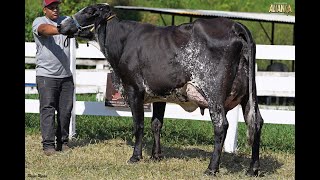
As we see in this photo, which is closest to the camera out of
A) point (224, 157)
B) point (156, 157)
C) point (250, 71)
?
point (250, 71)

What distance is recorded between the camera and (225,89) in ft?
29.5

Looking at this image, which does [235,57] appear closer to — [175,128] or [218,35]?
[218,35]

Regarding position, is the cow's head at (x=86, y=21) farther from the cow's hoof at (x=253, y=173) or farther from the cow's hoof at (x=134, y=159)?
the cow's hoof at (x=253, y=173)

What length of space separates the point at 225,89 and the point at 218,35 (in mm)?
657

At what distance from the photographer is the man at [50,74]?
10.3 meters

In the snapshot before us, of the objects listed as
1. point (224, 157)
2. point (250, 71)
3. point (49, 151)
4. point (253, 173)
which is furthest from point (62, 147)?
point (250, 71)

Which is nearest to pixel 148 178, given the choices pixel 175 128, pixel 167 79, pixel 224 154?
pixel 167 79

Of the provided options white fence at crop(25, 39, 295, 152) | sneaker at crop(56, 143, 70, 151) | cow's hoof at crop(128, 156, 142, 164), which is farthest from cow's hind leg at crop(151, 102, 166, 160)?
sneaker at crop(56, 143, 70, 151)

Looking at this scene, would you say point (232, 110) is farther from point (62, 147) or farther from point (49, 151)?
point (49, 151)

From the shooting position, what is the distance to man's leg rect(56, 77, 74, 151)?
10.6m

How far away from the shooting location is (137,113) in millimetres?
9820

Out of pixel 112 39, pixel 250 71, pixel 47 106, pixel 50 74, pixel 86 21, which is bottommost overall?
pixel 47 106

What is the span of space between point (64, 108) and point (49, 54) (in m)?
0.80
